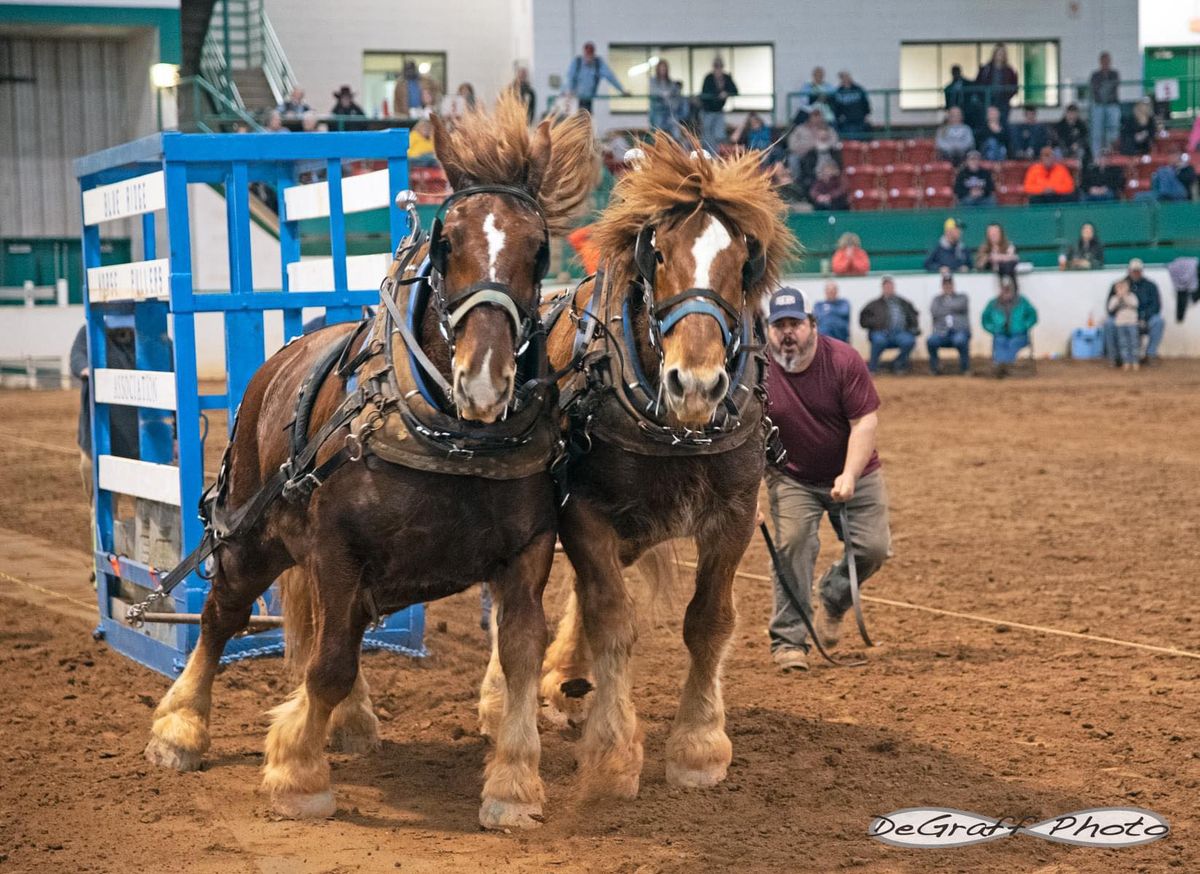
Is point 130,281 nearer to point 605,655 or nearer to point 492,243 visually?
point 492,243

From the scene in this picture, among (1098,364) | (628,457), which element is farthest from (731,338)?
(1098,364)

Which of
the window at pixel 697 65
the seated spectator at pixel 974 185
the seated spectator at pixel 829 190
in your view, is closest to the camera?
the seated spectator at pixel 829 190

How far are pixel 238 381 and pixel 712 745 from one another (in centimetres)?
272

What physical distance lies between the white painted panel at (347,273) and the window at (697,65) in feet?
75.7

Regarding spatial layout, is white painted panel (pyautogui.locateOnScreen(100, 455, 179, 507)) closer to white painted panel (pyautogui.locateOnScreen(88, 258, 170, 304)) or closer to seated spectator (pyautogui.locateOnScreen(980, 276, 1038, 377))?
white painted panel (pyautogui.locateOnScreen(88, 258, 170, 304))

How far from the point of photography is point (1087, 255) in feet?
73.8

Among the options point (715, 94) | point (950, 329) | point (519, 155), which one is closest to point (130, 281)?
point (519, 155)

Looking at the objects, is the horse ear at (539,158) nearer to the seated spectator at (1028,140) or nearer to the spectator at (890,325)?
the spectator at (890,325)

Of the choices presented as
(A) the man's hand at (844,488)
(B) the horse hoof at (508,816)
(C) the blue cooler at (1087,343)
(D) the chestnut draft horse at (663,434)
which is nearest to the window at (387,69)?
(C) the blue cooler at (1087,343)

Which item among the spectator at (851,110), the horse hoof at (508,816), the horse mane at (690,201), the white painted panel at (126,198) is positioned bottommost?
the horse hoof at (508,816)

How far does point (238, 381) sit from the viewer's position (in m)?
6.48

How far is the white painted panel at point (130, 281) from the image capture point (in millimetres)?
6314

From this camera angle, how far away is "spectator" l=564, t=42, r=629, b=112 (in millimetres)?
26500
